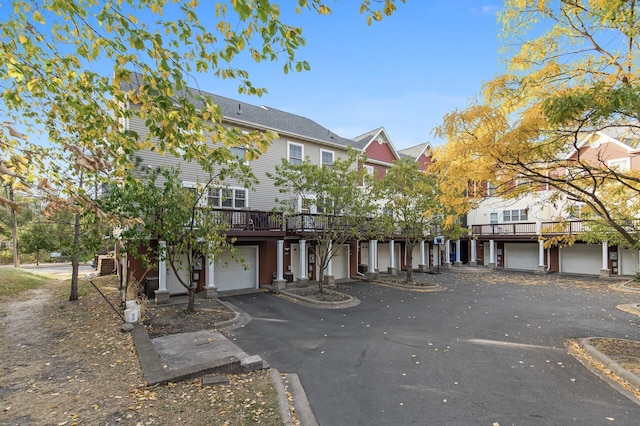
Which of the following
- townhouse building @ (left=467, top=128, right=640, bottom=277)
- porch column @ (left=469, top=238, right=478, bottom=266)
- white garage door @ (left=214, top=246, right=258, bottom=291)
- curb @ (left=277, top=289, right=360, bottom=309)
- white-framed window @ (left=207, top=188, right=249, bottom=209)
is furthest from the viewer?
porch column @ (left=469, top=238, right=478, bottom=266)

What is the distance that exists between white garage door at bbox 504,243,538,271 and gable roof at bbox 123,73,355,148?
58.3 feet

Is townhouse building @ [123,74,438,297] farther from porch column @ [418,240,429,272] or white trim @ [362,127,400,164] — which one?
porch column @ [418,240,429,272]

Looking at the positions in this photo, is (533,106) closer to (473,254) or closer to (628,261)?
(628,261)

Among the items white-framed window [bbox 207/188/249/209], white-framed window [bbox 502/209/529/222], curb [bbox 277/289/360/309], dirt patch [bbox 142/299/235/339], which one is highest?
white-framed window [bbox 207/188/249/209]

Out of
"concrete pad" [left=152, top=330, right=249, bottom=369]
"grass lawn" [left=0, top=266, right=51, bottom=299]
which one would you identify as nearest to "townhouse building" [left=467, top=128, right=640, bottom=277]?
"concrete pad" [left=152, top=330, right=249, bottom=369]

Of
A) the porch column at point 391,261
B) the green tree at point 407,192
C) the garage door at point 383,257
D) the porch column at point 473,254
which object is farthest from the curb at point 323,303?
the porch column at point 473,254

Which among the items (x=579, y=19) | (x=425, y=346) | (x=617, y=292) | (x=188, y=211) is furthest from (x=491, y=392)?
(x=617, y=292)

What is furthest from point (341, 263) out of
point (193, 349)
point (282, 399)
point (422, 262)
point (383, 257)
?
point (282, 399)

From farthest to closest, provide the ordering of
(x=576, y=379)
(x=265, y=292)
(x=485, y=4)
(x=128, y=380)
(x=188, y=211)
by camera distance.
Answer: (x=265, y=292) < (x=188, y=211) < (x=485, y=4) < (x=576, y=379) < (x=128, y=380)

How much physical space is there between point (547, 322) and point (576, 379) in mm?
5099

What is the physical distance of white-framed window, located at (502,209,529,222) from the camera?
2737 centimetres

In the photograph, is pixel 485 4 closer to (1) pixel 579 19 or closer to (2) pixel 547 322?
(1) pixel 579 19

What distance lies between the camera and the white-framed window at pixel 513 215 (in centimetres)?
2737

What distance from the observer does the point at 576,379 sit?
6.04 metres
